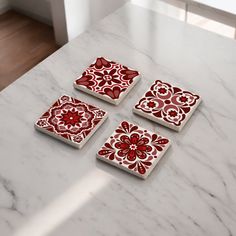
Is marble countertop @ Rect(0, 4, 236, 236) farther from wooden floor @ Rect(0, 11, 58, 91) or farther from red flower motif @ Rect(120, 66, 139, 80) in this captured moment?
wooden floor @ Rect(0, 11, 58, 91)

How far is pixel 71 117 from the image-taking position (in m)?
Result: 1.37

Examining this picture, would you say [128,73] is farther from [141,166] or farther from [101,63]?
[141,166]

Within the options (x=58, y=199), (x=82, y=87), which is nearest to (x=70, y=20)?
(x=82, y=87)

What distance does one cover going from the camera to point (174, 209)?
1157 millimetres

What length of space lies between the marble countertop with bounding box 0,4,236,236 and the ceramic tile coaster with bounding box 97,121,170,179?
0.02 m

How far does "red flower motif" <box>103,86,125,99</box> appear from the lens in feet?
4.65

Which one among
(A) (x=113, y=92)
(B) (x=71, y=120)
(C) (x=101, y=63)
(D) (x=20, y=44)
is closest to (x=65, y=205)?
(B) (x=71, y=120)

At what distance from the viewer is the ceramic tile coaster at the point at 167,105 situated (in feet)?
4.42

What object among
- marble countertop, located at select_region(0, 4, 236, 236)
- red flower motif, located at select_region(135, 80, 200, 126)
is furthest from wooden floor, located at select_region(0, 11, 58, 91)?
red flower motif, located at select_region(135, 80, 200, 126)

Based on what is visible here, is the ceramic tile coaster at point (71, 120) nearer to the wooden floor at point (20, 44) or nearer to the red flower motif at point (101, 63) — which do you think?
the red flower motif at point (101, 63)

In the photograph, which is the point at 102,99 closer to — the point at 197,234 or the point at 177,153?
the point at 177,153

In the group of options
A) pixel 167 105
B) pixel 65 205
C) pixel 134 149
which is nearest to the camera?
pixel 65 205

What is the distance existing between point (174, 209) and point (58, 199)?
0.28 m

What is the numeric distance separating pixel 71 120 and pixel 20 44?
155cm
